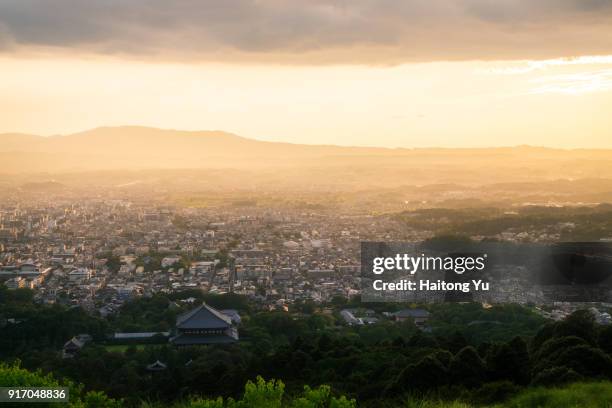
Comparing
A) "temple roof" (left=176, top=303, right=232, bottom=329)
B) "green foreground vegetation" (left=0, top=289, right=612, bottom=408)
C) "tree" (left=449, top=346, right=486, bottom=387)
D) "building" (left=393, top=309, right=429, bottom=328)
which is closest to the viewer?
"green foreground vegetation" (left=0, top=289, right=612, bottom=408)

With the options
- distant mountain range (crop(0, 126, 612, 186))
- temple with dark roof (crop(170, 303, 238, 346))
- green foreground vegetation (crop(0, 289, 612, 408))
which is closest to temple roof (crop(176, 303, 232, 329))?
temple with dark roof (crop(170, 303, 238, 346))

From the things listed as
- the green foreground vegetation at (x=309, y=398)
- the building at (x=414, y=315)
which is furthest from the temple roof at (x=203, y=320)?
the green foreground vegetation at (x=309, y=398)

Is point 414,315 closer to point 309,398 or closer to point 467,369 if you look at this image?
point 467,369

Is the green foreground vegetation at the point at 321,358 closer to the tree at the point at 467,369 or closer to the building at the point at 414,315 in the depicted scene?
the tree at the point at 467,369

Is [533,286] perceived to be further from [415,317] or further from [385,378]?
[385,378]

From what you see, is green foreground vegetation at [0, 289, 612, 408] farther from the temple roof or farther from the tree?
the temple roof

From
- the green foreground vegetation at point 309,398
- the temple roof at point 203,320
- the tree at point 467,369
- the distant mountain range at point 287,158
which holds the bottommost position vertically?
the temple roof at point 203,320
